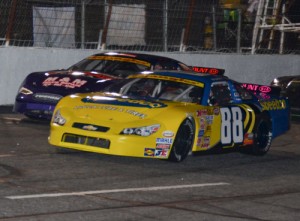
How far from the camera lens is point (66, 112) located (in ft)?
35.3

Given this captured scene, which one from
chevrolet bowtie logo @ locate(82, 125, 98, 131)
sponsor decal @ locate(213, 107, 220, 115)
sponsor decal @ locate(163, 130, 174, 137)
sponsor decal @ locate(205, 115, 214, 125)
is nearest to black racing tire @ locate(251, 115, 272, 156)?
sponsor decal @ locate(213, 107, 220, 115)

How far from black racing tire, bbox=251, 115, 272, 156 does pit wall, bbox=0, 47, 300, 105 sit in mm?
6358

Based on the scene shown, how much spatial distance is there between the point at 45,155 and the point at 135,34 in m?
8.79

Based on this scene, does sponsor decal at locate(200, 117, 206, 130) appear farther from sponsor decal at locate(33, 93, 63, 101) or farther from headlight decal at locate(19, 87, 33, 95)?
headlight decal at locate(19, 87, 33, 95)

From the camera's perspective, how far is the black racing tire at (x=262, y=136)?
11961 millimetres

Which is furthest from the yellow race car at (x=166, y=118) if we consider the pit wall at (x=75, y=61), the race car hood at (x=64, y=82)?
the pit wall at (x=75, y=61)

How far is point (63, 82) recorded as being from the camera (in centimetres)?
1352

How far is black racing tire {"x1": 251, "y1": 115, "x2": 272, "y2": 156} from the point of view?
11961 millimetres

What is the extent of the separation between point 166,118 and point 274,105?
2.72m

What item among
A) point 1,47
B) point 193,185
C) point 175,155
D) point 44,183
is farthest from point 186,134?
point 1,47

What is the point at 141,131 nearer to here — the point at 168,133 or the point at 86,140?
the point at 168,133

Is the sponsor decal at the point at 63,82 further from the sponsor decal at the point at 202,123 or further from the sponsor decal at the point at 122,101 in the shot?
the sponsor decal at the point at 202,123

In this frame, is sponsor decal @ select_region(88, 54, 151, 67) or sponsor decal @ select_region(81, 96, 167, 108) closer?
sponsor decal @ select_region(81, 96, 167, 108)

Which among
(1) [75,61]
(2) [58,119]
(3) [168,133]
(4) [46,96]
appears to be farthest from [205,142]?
(1) [75,61]
